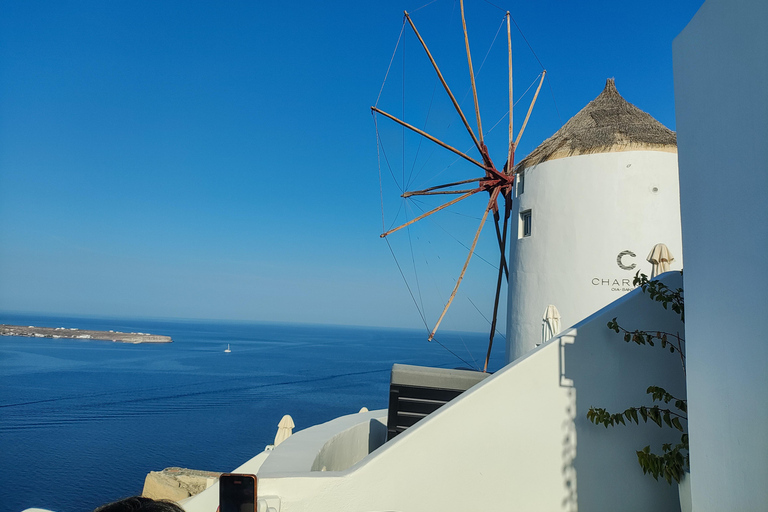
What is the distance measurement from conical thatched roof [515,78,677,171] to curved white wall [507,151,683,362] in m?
0.17

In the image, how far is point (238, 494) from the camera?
1930mm

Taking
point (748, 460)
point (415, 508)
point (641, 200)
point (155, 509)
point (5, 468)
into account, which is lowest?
point (5, 468)

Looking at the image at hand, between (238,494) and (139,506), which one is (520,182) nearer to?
(238,494)

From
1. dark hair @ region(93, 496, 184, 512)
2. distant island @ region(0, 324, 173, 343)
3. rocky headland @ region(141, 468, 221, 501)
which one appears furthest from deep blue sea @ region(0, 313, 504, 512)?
distant island @ region(0, 324, 173, 343)

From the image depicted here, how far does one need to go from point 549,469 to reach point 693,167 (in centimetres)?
263

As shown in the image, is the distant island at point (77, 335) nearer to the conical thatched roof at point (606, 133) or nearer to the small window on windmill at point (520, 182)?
the small window on windmill at point (520, 182)

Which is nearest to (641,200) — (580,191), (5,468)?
(580,191)

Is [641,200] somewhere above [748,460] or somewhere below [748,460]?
above

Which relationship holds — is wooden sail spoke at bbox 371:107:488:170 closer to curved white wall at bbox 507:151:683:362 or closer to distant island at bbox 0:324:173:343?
curved white wall at bbox 507:151:683:362

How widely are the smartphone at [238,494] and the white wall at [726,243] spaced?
238 centimetres

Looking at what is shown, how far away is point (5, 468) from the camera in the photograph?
85.4 feet

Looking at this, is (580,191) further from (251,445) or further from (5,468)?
(5,468)

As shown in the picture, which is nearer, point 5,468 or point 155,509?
point 155,509

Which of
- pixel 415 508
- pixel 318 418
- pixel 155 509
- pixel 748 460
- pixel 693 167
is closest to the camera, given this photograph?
pixel 155 509
